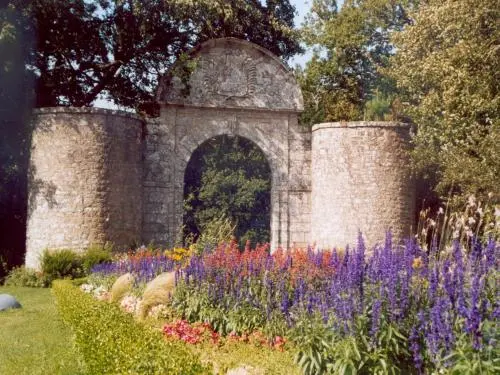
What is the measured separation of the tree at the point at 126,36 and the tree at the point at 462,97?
17.4 ft

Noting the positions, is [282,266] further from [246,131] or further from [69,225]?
[246,131]

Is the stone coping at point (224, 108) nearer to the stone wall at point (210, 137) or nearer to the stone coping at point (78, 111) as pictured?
the stone wall at point (210, 137)

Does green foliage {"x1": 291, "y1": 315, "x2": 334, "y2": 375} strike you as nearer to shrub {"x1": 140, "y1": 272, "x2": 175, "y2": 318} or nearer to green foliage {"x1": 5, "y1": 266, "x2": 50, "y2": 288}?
shrub {"x1": 140, "y1": 272, "x2": 175, "y2": 318}

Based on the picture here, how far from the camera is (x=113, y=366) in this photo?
4.55 metres

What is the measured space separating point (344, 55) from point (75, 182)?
11362 mm

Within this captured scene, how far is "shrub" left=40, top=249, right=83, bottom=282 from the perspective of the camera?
46.6 feet

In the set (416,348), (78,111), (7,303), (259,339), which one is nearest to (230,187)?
(78,111)

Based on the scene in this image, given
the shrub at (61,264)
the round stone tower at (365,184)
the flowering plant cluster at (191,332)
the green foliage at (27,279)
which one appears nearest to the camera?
the flowering plant cluster at (191,332)

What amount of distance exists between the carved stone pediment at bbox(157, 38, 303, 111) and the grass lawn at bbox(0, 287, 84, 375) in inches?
291

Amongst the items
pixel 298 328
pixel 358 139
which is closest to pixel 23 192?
pixel 358 139

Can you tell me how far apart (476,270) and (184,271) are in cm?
416

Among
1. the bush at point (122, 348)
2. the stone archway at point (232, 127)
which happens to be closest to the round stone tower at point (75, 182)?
the stone archway at point (232, 127)

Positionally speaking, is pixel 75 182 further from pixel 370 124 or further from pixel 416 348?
pixel 416 348

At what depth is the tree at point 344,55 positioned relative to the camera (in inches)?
773
